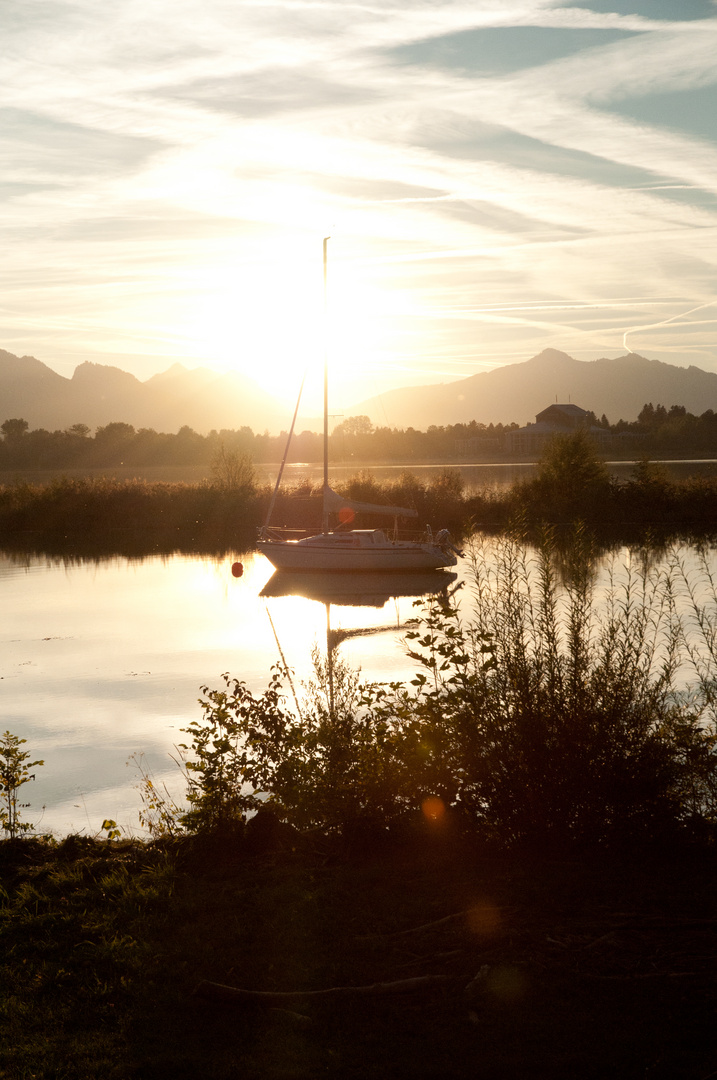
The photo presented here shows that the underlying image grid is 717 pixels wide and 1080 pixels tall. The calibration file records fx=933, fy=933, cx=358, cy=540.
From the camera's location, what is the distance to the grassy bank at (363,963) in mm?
4594

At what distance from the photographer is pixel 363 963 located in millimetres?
5531

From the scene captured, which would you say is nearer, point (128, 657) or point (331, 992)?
point (331, 992)

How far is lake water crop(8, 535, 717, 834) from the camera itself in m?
11.3

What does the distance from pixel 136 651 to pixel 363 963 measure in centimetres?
1484

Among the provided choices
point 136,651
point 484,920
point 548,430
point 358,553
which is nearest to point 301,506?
point 358,553

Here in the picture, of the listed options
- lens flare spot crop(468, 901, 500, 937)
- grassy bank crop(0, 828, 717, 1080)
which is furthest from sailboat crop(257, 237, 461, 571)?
lens flare spot crop(468, 901, 500, 937)

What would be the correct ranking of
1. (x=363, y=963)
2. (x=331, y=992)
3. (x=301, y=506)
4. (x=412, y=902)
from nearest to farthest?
(x=331, y=992), (x=363, y=963), (x=412, y=902), (x=301, y=506)

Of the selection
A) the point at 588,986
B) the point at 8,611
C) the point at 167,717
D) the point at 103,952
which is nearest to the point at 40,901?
the point at 103,952

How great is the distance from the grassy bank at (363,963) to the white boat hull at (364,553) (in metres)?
24.3

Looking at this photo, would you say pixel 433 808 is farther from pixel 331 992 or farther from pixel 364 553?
pixel 364 553

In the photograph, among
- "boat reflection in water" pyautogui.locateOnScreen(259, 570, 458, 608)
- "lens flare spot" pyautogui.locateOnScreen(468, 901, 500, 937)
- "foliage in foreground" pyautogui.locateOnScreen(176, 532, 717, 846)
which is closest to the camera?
"lens flare spot" pyautogui.locateOnScreen(468, 901, 500, 937)

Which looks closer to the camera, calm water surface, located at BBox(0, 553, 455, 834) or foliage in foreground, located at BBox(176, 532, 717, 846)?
foliage in foreground, located at BBox(176, 532, 717, 846)

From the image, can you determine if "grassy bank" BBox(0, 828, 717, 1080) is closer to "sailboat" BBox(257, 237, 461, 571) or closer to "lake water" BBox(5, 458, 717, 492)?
"sailboat" BBox(257, 237, 461, 571)

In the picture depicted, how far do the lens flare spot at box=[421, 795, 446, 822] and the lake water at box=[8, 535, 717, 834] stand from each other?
3445 millimetres
